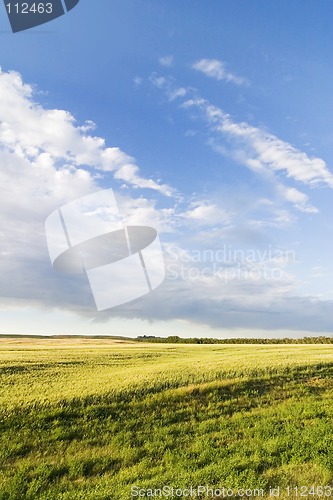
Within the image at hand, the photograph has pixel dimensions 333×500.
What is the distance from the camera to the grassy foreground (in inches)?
399

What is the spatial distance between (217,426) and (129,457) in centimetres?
453

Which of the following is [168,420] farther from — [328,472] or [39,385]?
[39,385]

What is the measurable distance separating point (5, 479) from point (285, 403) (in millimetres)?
13646

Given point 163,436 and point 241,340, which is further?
point 241,340

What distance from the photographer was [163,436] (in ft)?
46.7

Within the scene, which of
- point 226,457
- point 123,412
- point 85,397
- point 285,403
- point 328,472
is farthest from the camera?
point 285,403

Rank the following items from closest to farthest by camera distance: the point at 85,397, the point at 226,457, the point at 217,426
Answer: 1. the point at 226,457
2. the point at 217,426
3. the point at 85,397

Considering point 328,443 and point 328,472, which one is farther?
point 328,443

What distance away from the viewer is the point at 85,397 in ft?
59.4

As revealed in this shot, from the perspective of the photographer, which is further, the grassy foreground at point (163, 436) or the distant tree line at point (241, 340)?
the distant tree line at point (241, 340)

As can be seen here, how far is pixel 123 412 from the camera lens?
1684 cm

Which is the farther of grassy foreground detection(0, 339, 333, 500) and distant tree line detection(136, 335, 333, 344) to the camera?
distant tree line detection(136, 335, 333, 344)

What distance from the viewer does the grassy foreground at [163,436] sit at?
10.1 metres

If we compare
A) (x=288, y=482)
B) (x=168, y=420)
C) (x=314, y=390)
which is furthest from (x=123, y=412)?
(x=314, y=390)
